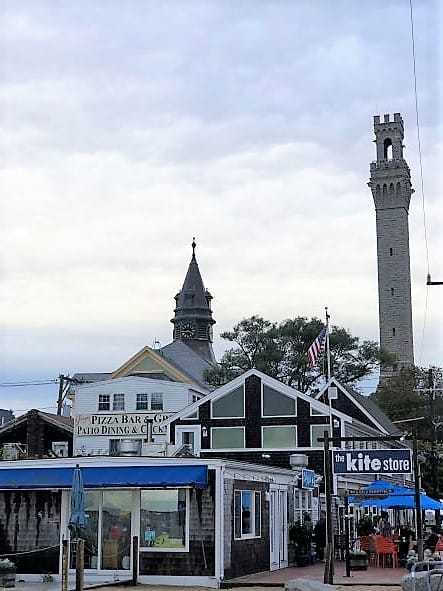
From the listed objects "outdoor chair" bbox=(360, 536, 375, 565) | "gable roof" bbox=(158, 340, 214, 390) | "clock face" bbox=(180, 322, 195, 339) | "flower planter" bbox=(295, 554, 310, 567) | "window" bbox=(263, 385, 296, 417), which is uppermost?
"clock face" bbox=(180, 322, 195, 339)

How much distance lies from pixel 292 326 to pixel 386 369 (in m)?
11.0

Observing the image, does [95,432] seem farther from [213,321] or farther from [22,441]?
[213,321]

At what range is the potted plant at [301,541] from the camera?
1036 inches

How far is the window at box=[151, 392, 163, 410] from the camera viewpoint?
1964 inches

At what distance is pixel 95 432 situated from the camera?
1907 inches

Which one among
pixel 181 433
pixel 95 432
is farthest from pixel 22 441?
pixel 181 433

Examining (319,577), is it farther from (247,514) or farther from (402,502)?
(402,502)

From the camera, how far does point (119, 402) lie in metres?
50.4

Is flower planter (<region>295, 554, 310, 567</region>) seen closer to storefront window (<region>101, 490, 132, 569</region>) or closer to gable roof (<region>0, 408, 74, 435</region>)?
storefront window (<region>101, 490, 132, 569</region>)

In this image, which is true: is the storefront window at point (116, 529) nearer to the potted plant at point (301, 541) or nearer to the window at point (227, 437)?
the potted plant at point (301, 541)

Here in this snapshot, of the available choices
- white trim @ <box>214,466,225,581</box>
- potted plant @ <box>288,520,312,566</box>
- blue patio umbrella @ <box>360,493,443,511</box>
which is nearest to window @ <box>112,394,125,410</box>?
blue patio umbrella @ <box>360,493,443,511</box>

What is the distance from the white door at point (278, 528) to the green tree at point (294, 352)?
42272mm

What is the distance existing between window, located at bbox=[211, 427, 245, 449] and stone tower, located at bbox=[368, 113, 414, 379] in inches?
2052

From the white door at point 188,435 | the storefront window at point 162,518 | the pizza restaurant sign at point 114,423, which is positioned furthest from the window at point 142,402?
the storefront window at point 162,518
